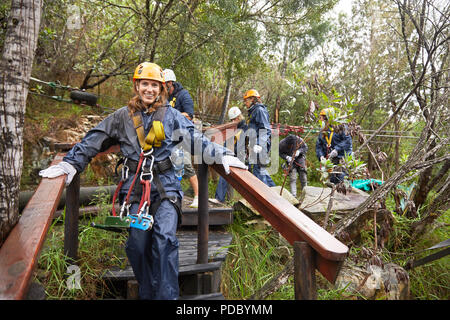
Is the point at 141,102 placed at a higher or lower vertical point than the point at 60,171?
higher

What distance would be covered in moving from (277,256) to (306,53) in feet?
23.4

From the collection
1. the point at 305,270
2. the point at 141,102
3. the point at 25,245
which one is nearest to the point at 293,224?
the point at 305,270

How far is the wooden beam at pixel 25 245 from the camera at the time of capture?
4.15 feet

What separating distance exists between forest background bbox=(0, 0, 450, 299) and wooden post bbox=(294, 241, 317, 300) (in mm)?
1585

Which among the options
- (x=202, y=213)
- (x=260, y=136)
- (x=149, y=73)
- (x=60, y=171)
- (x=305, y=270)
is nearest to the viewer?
(x=305, y=270)

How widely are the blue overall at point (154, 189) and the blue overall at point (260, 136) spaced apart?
3280 mm

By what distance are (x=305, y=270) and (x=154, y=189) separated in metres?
1.22

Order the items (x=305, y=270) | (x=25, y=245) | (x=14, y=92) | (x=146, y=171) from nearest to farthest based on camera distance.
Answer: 1. (x=25, y=245)
2. (x=305, y=270)
3. (x=14, y=92)
4. (x=146, y=171)

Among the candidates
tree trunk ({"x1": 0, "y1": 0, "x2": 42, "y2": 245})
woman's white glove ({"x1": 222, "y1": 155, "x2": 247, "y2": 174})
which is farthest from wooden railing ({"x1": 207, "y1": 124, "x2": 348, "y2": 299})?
tree trunk ({"x1": 0, "y1": 0, "x2": 42, "y2": 245})

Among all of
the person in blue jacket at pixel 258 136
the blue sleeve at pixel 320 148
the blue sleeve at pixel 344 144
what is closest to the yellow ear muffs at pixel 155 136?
the person in blue jacket at pixel 258 136

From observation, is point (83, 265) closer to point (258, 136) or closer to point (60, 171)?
point (60, 171)

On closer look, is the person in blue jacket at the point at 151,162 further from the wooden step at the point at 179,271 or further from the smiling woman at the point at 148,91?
the wooden step at the point at 179,271

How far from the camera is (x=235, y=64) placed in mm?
7395
